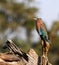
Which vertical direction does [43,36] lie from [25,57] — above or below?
above

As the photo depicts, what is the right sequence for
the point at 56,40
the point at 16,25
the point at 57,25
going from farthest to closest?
the point at 16,25, the point at 56,40, the point at 57,25

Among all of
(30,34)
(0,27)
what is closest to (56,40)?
(30,34)

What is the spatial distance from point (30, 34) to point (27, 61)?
27310mm

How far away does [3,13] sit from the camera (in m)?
40.0

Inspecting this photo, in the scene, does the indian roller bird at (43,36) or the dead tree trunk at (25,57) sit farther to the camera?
the dead tree trunk at (25,57)

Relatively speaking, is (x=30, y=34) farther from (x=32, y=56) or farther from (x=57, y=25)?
(x=32, y=56)

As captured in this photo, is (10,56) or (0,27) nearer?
(10,56)

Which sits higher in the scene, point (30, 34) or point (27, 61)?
point (27, 61)

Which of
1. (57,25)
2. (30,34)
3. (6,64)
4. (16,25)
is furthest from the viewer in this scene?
(16,25)

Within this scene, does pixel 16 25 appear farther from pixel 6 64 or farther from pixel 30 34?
pixel 6 64

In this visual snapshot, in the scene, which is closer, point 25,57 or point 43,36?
point 43,36

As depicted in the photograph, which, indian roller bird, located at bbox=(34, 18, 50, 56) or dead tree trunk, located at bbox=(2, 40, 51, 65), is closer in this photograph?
indian roller bird, located at bbox=(34, 18, 50, 56)

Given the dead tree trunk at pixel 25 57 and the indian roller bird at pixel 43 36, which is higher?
the indian roller bird at pixel 43 36

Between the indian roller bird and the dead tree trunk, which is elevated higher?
the indian roller bird
